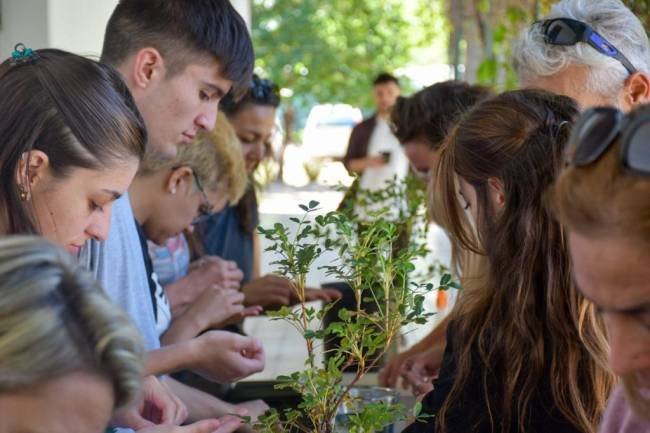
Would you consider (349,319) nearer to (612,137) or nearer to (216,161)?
(612,137)

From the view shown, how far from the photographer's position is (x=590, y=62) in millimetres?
2924

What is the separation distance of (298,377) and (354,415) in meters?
0.12

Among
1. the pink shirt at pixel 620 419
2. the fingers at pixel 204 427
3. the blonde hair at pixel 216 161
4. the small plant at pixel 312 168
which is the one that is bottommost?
the small plant at pixel 312 168

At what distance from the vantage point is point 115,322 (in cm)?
128

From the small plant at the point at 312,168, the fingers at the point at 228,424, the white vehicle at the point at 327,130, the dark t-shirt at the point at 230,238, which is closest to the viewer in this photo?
the fingers at the point at 228,424

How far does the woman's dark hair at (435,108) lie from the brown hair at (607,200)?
2.29m

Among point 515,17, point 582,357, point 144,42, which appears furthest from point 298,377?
point 515,17

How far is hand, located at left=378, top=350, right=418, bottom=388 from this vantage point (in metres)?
3.08

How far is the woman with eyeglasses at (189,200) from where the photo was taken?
3051 mm

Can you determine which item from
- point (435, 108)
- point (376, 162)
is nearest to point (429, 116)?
point (435, 108)

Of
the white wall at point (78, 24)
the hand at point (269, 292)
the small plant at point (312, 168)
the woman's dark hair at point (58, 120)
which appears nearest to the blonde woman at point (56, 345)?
the woman's dark hair at point (58, 120)

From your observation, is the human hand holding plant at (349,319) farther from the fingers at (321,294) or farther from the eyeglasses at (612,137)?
the fingers at (321,294)

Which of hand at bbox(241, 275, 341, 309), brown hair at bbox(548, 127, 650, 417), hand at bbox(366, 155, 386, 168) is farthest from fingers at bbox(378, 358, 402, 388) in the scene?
hand at bbox(366, 155, 386, 168)

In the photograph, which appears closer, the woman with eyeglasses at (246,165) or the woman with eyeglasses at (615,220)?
the woman with eyeglasses at (615,220)
